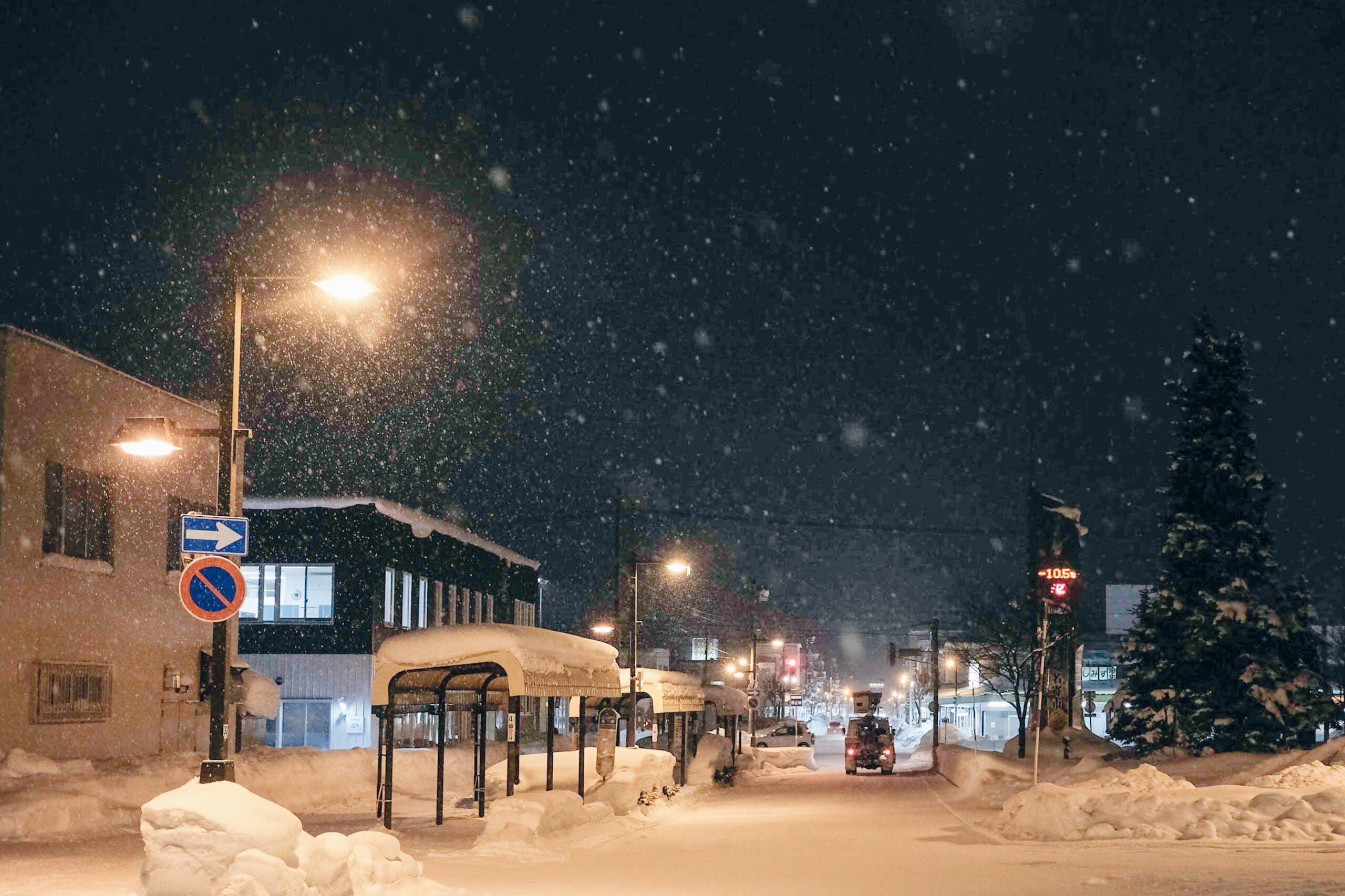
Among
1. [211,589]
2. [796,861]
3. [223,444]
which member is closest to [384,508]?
[796,861]

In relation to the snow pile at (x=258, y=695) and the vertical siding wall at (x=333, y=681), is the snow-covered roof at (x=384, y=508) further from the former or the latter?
the snow pile at (x=258, y=695)

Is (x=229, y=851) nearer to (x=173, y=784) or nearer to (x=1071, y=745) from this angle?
(x=173, y=784)

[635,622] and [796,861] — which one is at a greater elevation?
[635,622]

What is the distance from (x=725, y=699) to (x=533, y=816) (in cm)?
2888

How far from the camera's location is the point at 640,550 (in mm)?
100062

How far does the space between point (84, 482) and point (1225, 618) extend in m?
27.8

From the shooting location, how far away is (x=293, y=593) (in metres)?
48.3

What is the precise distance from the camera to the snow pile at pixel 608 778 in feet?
90.9

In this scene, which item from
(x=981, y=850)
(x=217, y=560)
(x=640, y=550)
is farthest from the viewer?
(x=640, y=550)

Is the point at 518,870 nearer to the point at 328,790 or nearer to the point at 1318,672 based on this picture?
the point at 328,790

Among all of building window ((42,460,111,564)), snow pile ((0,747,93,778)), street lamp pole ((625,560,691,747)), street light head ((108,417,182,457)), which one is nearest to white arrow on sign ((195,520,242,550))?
street light head ((108,417,182,457))

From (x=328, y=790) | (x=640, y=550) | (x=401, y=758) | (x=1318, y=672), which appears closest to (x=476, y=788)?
(x=328, y=790)

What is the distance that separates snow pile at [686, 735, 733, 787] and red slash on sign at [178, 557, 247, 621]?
27.5 m

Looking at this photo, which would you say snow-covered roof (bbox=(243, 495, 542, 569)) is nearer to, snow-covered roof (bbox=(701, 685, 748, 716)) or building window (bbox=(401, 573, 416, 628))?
building window (bbox=(401, 573, 416, 628))
